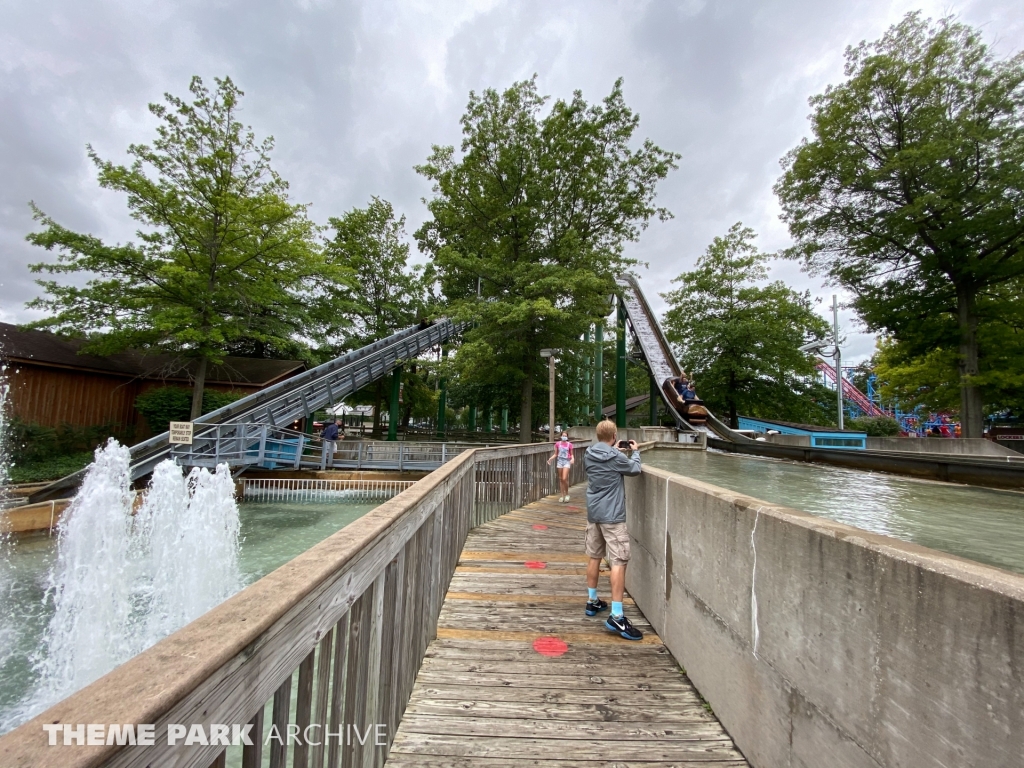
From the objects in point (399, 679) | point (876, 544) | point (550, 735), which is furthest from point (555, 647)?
point (876, 544)

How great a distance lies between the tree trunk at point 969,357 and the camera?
1500 centimetres

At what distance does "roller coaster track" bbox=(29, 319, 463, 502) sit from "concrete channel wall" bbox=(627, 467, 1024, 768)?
1540cm

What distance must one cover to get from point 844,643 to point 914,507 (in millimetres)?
5736

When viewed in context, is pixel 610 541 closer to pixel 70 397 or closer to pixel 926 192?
pixel 926 192

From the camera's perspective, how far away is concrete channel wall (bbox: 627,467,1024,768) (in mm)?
1229

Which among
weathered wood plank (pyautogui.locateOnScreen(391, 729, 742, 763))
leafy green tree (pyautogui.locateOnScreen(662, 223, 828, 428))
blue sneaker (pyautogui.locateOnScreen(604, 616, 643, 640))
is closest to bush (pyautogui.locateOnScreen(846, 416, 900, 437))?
leafy green tree (pyautogui.locateOnScreen(662, 223, 828, 428))

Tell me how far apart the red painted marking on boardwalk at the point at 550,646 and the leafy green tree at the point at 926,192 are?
17479 mm

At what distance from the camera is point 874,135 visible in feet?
54.2

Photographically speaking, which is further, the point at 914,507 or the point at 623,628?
the point at 914,507

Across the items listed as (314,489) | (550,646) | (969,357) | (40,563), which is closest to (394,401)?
(314,489)

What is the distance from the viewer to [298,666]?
134cm

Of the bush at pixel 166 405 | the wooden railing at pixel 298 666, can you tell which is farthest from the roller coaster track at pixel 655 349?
the wooden railing at pixel 298 666

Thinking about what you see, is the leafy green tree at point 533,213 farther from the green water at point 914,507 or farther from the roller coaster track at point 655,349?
the green water at point 914,507

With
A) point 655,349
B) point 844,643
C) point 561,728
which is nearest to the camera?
point 844,643
